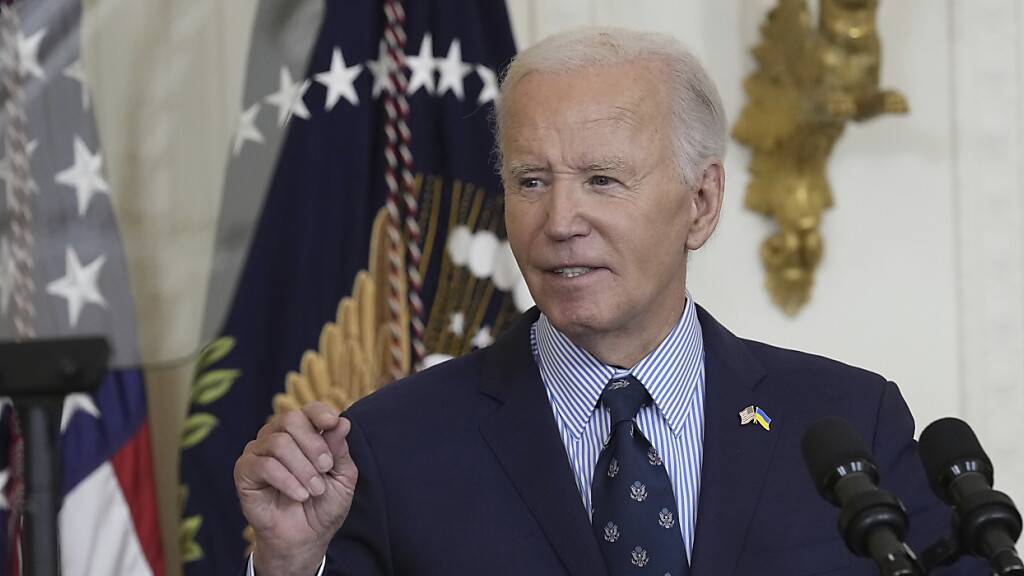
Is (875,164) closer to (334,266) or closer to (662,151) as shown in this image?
(334,266)

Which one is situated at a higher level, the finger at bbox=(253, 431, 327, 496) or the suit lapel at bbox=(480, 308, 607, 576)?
the finger at bbox=(253, 431, 327, 496)

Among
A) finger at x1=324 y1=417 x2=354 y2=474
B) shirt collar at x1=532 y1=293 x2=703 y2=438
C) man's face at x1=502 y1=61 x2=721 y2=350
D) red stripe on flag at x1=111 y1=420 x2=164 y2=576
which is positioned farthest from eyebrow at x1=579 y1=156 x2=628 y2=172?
red stripe on flag at x1=111 y1=420 x2=164 y2=576

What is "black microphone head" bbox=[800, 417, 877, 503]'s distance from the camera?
1139 millimetres

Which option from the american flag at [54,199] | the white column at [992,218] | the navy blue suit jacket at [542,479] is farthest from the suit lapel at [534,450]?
the white column at [992,218]

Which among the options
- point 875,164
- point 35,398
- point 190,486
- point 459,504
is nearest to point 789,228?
point 875,164

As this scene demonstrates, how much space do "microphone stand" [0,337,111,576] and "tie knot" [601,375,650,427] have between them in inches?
31.9

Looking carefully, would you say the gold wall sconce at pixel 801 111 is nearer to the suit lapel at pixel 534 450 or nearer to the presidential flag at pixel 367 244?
the presidential flag at pixel 367 244

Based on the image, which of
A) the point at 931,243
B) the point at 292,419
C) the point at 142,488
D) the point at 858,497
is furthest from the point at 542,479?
the point at 931,243

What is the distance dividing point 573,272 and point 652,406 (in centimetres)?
20

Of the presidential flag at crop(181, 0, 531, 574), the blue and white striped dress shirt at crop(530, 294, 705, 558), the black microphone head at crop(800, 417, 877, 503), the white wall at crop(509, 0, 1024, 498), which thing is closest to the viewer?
the black microphone head at crop(800, 417, 877, 503)

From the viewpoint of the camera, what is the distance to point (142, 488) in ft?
8.36

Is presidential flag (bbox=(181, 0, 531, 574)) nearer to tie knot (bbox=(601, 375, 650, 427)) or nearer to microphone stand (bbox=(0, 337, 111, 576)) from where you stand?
tie knot (bbox=(601, 375, 650, 427))

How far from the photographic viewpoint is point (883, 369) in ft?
10.6

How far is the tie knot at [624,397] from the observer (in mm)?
1731
